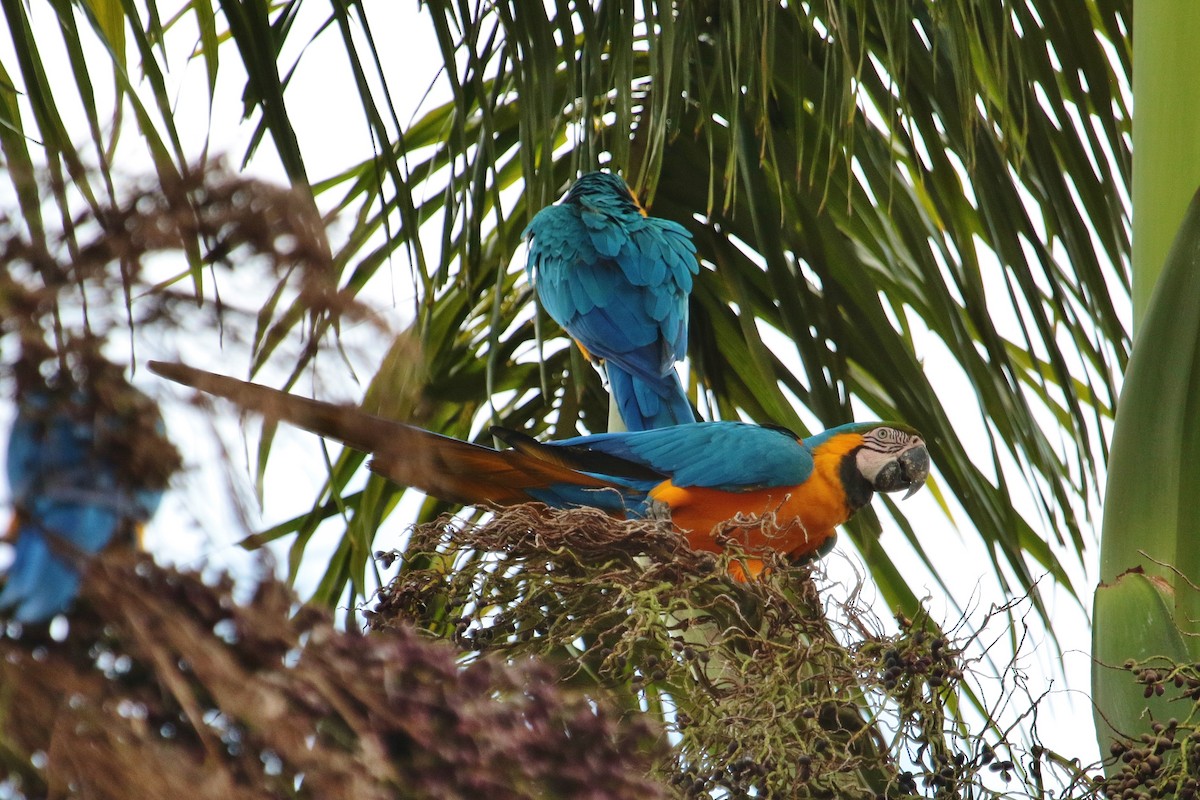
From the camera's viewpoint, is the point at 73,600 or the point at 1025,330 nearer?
the point at 73,600

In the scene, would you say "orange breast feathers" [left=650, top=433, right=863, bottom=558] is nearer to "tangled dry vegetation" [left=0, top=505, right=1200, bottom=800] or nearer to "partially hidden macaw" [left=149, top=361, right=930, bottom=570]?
"partially hidden macaw" [left=149, top=361, right=930, bottom=570]

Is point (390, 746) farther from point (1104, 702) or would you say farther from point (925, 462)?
point (925, 462)

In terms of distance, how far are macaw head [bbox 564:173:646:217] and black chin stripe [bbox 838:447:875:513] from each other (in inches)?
23.4

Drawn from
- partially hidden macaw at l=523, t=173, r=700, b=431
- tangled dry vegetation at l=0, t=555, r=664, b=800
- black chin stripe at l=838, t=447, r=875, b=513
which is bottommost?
tangled dry vegetation at l=0, t=555, r=664, b=800

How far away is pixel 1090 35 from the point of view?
1996 millimetres

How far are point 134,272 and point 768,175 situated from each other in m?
1.68

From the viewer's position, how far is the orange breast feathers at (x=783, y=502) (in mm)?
1946

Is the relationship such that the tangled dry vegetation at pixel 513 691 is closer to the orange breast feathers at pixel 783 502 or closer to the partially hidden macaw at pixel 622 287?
the orange breast feathers at pixel 783 502

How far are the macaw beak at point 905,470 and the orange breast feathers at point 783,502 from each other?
6 cm

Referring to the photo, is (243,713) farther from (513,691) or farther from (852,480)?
(852,480)

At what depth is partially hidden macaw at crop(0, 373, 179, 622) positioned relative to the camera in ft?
1.56

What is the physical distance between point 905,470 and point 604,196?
0.73m

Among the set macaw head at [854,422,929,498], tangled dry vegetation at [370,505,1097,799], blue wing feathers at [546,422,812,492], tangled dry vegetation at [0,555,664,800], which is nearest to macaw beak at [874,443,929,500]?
macaw head at [854,422,929,498]

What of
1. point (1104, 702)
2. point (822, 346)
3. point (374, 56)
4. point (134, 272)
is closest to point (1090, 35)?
point (822, 346)
